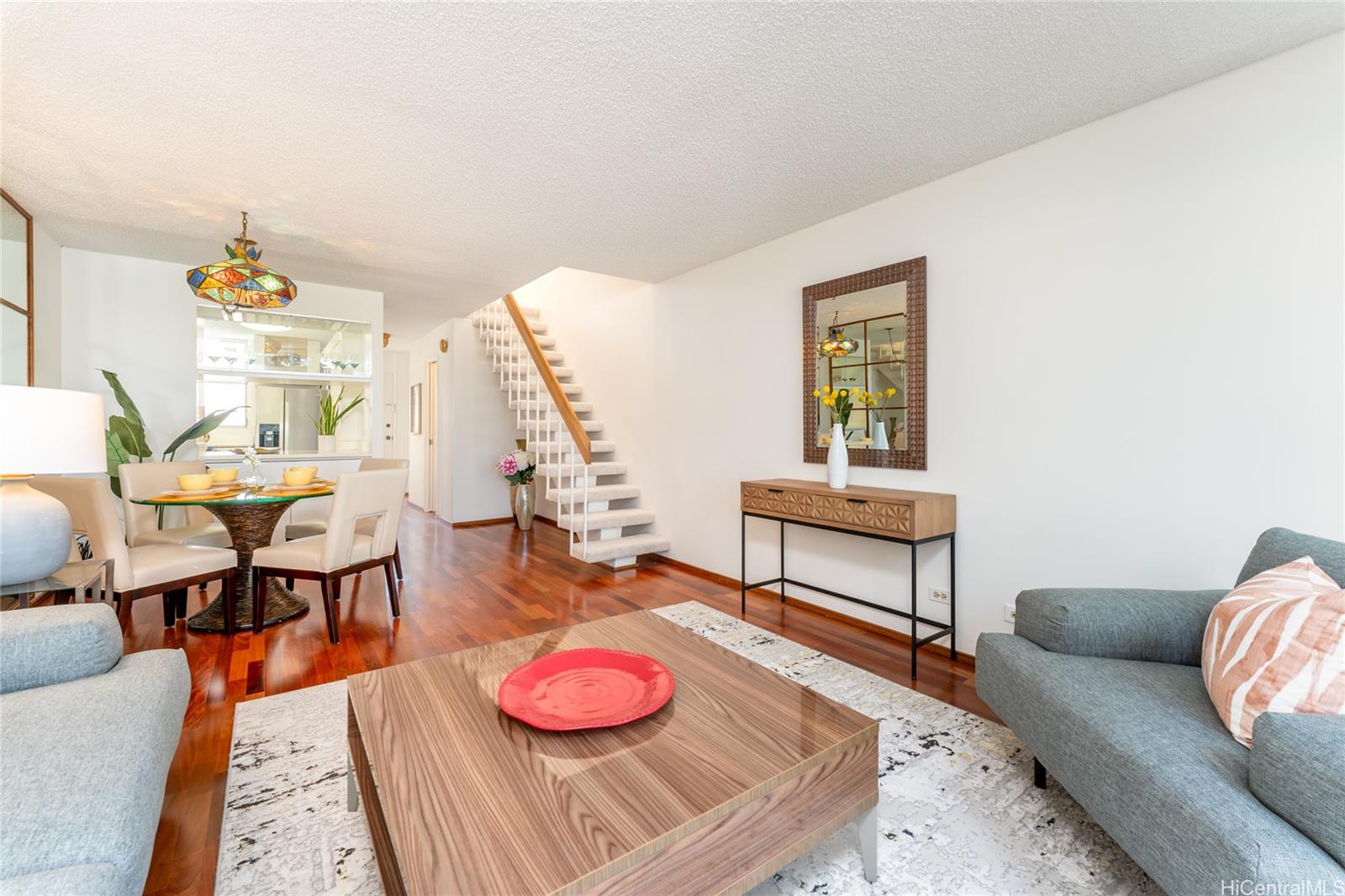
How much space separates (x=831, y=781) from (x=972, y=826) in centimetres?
66

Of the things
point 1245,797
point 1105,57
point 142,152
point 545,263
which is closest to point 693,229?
point 545,263

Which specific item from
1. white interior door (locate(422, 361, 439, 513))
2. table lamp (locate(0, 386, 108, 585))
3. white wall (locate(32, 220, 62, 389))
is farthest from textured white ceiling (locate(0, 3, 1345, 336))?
white interior door (locate(422, 361, 439, 513))

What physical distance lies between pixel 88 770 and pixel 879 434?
3213mm

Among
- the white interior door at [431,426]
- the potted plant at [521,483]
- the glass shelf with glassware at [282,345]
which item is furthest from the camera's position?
the white interior door at [431,426]

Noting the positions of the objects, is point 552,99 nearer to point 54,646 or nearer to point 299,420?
point 54,646

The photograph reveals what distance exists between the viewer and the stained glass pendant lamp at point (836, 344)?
3.32m

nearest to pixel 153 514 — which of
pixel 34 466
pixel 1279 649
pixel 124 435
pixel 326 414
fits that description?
pixel 124 435

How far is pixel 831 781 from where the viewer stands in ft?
4.27

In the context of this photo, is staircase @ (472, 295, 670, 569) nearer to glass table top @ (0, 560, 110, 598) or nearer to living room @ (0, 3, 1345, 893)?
living room @ (0, 3, 1345, 893)

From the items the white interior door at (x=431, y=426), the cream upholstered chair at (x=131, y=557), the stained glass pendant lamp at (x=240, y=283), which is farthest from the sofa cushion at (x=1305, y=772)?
the white interior door at (x=431, y=426)

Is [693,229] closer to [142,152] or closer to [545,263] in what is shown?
[545,263]

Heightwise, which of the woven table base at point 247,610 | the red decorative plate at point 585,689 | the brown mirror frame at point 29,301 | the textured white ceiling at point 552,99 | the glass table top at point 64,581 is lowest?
the woven table base at point 247,610

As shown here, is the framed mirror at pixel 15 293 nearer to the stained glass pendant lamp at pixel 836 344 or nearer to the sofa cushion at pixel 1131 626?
the stained glass pendant lamp at pixel 836 344

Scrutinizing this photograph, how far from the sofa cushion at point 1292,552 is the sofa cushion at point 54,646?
3237mm
